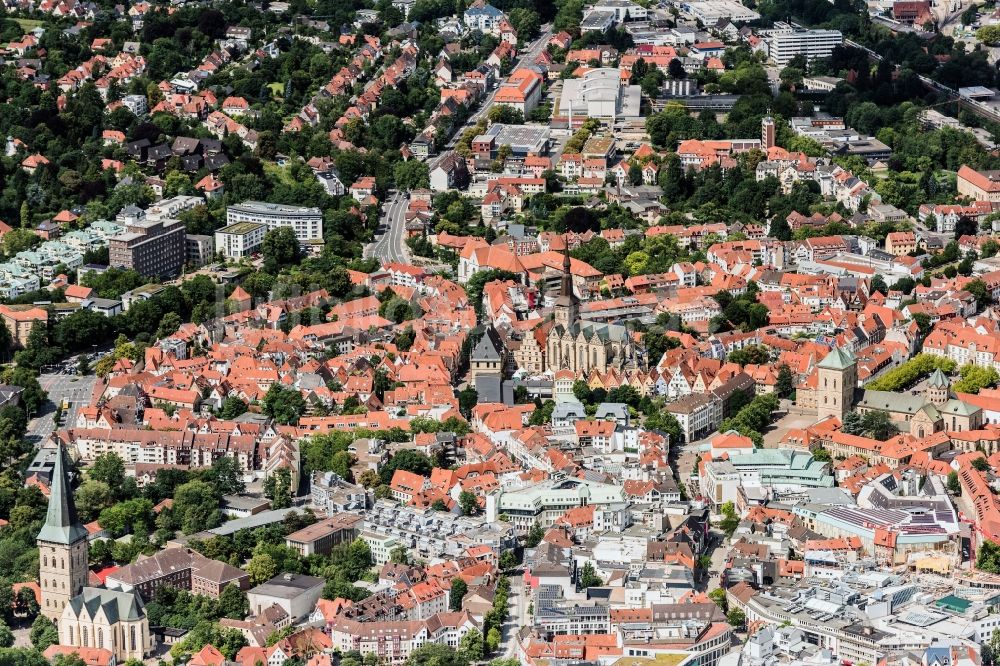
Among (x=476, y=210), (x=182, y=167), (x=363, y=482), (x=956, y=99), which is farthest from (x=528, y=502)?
(x=956, y=99)

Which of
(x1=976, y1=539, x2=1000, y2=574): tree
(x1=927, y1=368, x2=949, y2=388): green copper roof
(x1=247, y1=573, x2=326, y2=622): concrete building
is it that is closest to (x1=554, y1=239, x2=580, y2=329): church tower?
(x1=927, y1=368, x2=949, y2=388): green copper roof

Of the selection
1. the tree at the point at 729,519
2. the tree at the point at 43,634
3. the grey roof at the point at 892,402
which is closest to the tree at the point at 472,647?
the tree at the point at 729,519

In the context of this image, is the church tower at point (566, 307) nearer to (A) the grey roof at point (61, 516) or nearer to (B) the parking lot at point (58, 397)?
(B) the parking lot at point (58, 397)

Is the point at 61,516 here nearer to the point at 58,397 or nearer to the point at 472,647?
the point at 472,647

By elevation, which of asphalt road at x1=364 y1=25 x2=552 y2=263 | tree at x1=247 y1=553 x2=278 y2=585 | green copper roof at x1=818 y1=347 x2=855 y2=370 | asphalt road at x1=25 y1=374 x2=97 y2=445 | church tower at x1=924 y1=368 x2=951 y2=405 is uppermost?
green copper roof at x1=818 y1=347 x2=855 y2=370

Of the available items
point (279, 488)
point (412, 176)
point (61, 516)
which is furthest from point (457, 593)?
point (412, 176)

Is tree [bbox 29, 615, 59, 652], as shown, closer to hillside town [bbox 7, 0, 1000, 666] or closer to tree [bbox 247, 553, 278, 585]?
hillside town [bbox 7, 0, 1000, 666]
